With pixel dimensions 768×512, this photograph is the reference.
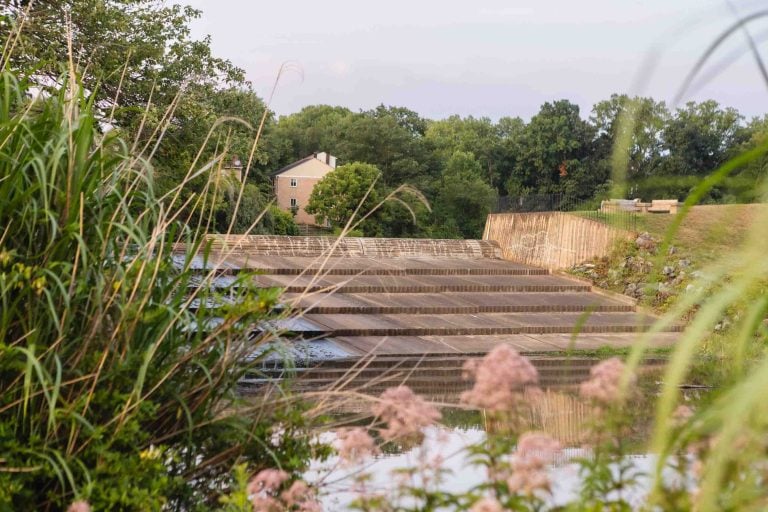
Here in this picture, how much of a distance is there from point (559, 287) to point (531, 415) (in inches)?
320

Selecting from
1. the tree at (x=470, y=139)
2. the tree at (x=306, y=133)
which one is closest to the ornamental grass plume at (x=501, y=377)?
the tree at (x=470, y=139)

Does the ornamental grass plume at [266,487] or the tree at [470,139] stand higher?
the tree at [470,139]

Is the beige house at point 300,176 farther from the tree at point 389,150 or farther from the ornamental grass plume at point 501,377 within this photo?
the ornamental grass plume at point 501,377

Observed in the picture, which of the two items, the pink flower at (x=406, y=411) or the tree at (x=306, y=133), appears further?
the tree at (x=306, y=133)

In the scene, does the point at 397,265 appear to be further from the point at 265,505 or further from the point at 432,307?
the point at 265,505

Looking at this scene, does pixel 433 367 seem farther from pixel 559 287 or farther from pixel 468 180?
pixel 468 180

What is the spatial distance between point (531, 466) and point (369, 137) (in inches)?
1854

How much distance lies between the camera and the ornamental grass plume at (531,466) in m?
1.61

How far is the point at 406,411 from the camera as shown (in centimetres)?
195

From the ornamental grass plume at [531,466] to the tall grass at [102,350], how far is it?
0.82 meters

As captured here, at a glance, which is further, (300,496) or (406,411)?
(300,496)

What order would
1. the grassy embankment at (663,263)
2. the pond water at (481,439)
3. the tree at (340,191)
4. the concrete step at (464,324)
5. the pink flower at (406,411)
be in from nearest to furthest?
the pink flower at (406,411), the pond water at (481,439), the concrete step at (464,324), the grassy embankment at (663,263), the tree at (340,191)

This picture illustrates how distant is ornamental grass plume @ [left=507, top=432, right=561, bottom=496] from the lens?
161 centimetres

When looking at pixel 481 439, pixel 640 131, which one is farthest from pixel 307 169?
pixel 640 131
